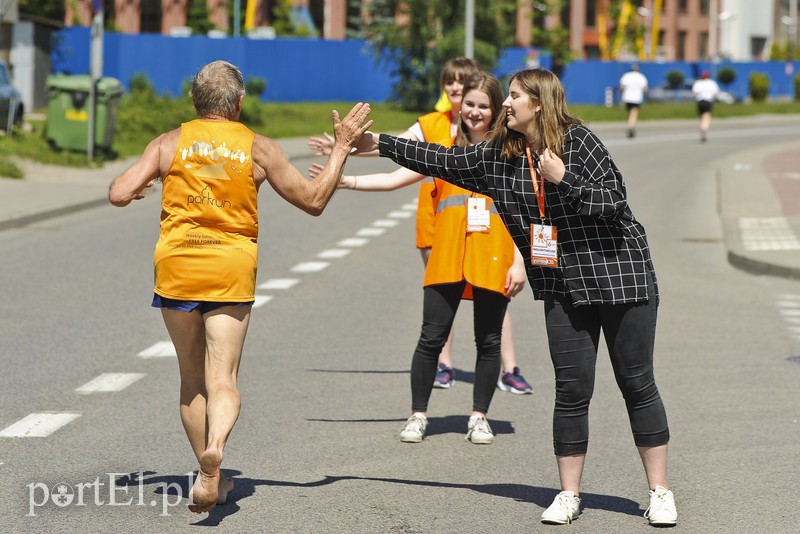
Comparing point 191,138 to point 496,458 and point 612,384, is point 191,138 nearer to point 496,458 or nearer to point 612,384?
point 496,458

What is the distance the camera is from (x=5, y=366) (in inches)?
363

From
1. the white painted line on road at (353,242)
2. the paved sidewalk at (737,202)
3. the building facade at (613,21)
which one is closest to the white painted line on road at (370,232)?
the white painted line on road at (353,242)

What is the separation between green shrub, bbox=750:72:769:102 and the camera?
86188 mm

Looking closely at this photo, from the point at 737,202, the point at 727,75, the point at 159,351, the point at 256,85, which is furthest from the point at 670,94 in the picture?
the point at 159,351

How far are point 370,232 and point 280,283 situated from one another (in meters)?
4.66

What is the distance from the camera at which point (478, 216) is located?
297 inches

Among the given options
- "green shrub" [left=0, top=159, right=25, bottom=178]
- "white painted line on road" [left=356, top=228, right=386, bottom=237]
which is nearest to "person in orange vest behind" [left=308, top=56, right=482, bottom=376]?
"white painted line on road" [left=356, top=228, right=386, bottom=237]

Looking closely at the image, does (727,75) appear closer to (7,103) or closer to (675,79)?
(675,79)

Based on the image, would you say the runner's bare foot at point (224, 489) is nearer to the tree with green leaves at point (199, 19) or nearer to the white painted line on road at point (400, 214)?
the white painted line on road at point (400, 214)

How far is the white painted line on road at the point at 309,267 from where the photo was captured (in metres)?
14.2

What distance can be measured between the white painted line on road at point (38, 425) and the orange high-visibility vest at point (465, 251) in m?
1.96

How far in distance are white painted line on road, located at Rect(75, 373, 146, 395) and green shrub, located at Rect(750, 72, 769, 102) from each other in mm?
80737

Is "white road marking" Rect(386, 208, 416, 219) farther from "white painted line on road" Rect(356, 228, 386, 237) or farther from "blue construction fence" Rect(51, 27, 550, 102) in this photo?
"blue construction fence" Rect(51, 27, 550, 102)

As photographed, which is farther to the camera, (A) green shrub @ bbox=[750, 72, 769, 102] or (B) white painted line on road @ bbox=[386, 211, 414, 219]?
(A) green shrub @ bbox=[750, 72, 769, 102]
